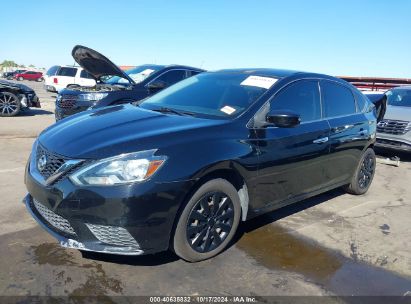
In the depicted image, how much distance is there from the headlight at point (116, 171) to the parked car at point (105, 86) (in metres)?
5.26

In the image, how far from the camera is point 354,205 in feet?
17.5

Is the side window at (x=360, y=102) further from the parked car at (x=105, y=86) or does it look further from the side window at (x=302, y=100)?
the parked car at (x=105, y=86)

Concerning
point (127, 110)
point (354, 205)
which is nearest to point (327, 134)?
point (354, 205)

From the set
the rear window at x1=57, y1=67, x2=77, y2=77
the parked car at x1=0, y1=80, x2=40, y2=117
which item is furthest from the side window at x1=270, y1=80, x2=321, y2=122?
the rear window at x1=57, y1=67, x2=77, y2=77

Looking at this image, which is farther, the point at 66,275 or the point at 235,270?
the point at 235,270

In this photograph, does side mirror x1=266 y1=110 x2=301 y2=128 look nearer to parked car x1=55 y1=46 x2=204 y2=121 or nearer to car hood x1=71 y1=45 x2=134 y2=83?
parked car x1=55 y1=46 x2=204 y2=121

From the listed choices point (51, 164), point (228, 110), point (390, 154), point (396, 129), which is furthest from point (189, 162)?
point (390, 154)

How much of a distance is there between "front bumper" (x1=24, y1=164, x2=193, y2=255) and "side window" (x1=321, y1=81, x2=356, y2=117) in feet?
7.81

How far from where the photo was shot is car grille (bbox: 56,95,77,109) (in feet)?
28.5

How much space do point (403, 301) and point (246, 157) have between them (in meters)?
1.65

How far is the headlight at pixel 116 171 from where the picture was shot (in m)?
2.93

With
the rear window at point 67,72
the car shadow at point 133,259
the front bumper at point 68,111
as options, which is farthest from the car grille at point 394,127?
the rear window at point 67,72

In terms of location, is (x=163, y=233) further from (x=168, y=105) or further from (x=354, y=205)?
(x=354, y=205)

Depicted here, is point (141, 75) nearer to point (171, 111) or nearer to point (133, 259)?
point (171, 111)
